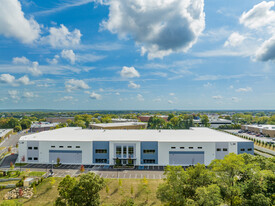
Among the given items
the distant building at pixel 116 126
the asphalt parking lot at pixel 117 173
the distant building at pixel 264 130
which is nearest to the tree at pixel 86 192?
the asphalt parking lot at pixel 117 173

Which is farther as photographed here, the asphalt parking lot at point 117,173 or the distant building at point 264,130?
the distant building at point 264,130

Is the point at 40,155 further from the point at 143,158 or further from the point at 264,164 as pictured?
the point at 264,164

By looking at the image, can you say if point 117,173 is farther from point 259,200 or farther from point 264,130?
point 264,130

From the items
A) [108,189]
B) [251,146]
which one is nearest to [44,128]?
[108,189]

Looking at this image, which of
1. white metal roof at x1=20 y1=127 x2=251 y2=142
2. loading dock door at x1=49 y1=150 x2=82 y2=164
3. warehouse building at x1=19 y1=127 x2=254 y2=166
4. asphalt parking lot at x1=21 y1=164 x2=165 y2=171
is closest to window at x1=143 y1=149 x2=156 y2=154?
warehouse building at x1=19 y1=127 x2=254 y2=166

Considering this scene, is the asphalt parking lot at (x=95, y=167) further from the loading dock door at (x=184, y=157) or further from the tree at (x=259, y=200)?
the tree at (x=259, y=200)

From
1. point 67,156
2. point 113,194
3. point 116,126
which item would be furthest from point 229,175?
point 116,126
